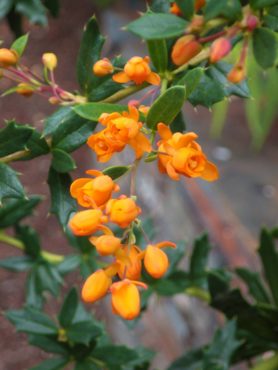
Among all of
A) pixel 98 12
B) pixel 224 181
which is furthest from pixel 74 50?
pixel 224 181

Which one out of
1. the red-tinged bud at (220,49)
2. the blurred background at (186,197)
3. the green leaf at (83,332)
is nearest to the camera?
the red-tinged bud at (220,49)

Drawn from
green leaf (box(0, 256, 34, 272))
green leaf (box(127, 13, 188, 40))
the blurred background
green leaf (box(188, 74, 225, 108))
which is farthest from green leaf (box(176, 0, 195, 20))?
the blurred background

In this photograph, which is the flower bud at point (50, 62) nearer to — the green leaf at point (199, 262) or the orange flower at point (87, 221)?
the orange flower at point (87, 221)

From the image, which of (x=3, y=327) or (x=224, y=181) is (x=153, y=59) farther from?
(x=224, y=181)

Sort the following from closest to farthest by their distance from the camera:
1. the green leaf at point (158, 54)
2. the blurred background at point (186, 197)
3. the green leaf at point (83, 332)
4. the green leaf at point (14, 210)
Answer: the green leaf at point (158, 54), the green leaf at point (83, 332), the green leaf at point (14, 210), the blurred background at point (186, 197)

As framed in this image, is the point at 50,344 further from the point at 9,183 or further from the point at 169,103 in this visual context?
the point at 169,103

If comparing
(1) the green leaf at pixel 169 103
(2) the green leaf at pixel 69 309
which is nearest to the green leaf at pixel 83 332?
(2) the green leaf at pixel 69 309
